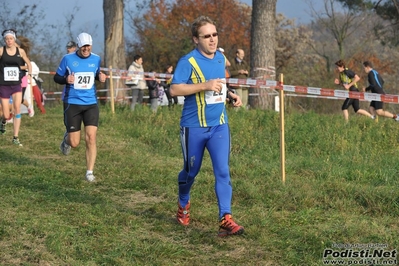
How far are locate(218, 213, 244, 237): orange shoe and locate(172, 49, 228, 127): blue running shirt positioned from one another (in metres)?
0.89

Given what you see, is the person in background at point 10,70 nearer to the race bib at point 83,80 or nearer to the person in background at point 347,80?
the race bib at point 83,80

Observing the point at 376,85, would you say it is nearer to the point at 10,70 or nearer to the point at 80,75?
the point at 10,70

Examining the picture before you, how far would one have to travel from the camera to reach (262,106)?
18906 millimetres

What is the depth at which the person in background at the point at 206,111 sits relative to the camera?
6211 mm

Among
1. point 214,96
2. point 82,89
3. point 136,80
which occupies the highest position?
point 136,80

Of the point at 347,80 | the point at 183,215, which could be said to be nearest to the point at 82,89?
the point at 183,215

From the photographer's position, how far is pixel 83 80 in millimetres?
9062

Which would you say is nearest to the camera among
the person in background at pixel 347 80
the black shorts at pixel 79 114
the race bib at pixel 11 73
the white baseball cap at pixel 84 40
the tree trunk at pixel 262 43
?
the white baseball cap at pixel 84 40

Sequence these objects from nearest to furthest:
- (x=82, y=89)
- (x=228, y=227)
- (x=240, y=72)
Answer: (x=228, y=227), (x=82, y=89), (x=240, y=72)

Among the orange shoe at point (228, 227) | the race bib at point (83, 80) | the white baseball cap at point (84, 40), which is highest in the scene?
the white baseball cap at point (84, 40)

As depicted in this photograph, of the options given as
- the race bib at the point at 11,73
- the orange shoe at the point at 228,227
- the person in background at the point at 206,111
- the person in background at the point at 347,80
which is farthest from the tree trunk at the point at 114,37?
the orange shoe at the point at 228,227

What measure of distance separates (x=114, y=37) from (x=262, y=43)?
16.0 feet

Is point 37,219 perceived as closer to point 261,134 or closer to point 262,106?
point 261,134

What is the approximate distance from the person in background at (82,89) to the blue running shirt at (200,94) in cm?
298
